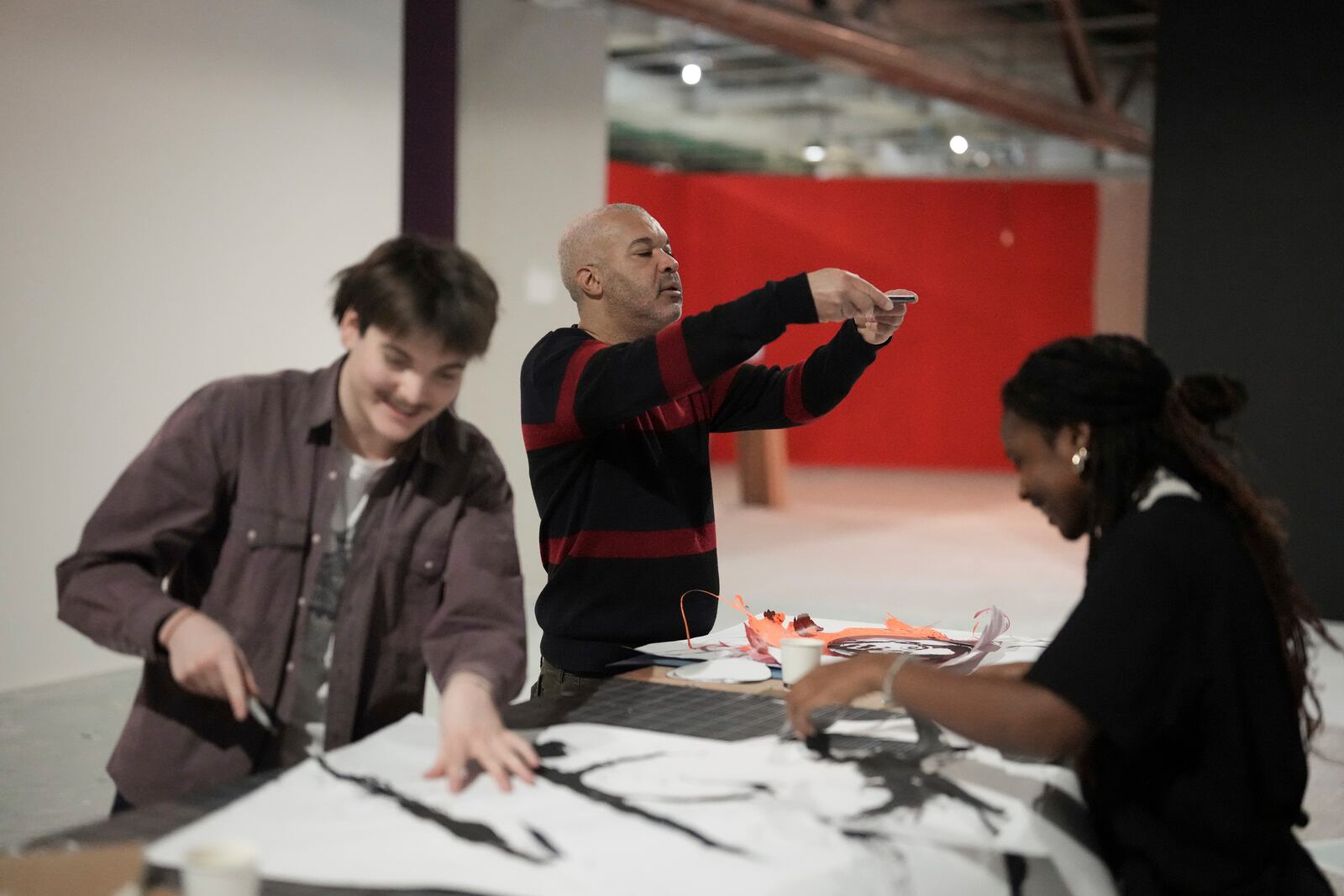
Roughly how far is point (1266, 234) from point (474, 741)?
5.73 metres

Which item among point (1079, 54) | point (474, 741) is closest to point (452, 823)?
point (474, 741)

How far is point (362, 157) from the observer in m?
5.52

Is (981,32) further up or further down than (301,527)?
further up

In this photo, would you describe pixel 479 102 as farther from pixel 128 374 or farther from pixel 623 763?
pixel 623 763

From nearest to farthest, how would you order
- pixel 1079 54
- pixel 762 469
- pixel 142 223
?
pixel 142 223 < pixel 1079 54 < pixel 762 469

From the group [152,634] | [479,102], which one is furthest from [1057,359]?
[479,102]

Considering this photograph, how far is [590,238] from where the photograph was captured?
238 cm

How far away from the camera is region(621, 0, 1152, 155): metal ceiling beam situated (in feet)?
23.1

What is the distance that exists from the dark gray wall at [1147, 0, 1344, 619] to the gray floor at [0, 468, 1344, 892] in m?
0.80

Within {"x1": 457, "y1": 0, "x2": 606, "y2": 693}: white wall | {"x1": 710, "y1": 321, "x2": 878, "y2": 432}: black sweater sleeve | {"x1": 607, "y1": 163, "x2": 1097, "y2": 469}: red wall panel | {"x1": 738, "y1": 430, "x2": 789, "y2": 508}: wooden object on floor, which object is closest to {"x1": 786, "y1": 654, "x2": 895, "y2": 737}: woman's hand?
{"x1": 710, "y1": 321, "x2": 878, "y2": 432}: black sweater sleeve

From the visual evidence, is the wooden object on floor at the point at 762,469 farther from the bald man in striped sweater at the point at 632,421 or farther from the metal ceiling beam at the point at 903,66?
the bald man in striped sweater at the point at 632,421

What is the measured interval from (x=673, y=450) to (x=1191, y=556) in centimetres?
106

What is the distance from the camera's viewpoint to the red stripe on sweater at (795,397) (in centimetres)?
252

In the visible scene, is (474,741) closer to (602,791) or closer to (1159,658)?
(602,791)
